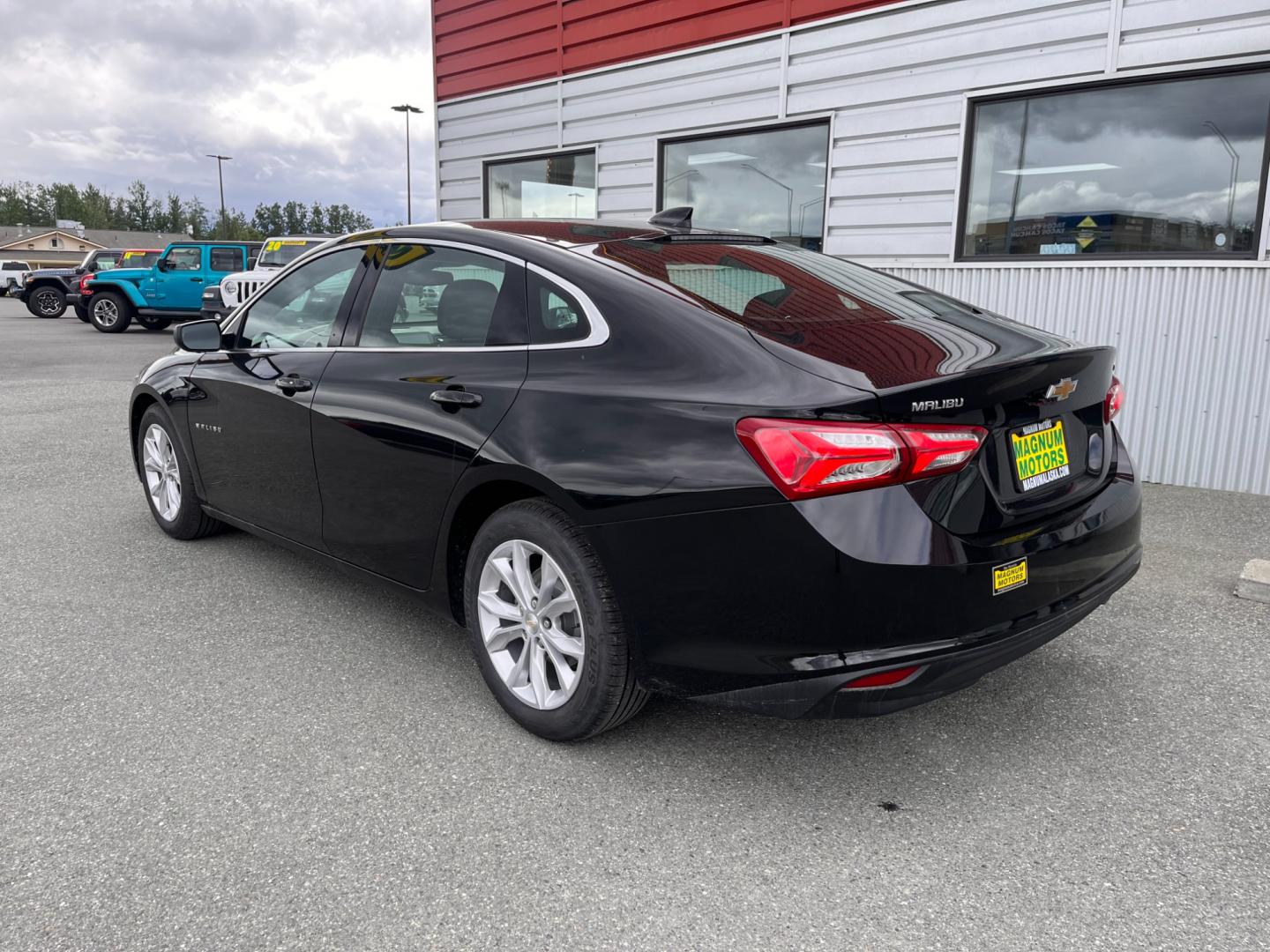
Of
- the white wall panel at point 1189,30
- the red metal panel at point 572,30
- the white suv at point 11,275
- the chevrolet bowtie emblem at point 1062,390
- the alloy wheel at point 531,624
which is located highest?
the red metal panel at point 572,30

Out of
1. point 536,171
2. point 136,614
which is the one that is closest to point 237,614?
point 136,614

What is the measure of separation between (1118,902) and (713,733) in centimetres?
118

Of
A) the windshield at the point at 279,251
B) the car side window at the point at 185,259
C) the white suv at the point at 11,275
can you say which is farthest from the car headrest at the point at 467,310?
the white suv at the point at 11,275

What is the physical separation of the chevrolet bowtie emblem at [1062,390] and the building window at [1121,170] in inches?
158

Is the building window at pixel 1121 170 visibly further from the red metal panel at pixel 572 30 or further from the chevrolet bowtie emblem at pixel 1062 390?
the chevrolet bowtie emblem at pixel 1062 390

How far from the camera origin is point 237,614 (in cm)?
395

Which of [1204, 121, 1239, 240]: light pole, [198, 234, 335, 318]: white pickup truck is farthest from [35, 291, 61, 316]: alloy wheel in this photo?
[1204, 121, 1239, 240]: light pole

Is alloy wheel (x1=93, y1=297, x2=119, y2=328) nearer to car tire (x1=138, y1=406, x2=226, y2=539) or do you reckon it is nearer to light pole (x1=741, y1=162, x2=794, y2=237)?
light pole (x1=741, y1=162, x2=794, y2=237)

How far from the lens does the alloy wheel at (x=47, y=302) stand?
26.7 m

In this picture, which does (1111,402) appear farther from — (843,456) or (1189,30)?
(1189,30)

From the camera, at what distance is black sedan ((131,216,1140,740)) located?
2291 millimetres

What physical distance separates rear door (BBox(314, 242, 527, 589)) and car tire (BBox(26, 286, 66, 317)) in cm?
2790

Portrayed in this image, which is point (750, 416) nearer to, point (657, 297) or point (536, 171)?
point (657, 297)

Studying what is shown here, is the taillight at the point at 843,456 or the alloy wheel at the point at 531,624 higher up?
the taillight at the point at 843,456
